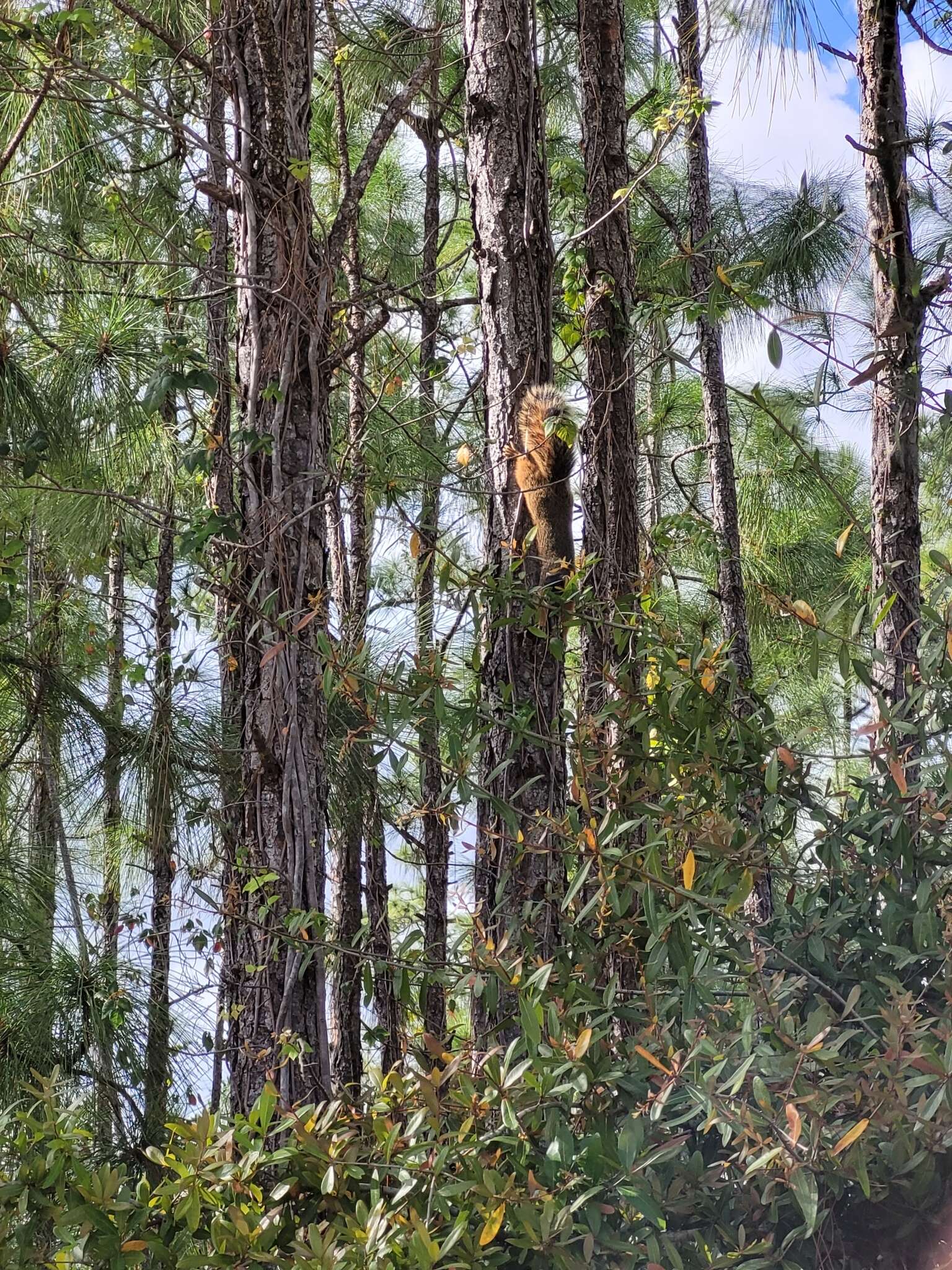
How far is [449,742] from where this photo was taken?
4.13ft

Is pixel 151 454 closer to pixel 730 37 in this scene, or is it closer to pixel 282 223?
pixel 282 223

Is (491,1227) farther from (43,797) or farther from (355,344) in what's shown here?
(43,797)

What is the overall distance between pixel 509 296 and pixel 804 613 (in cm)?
113

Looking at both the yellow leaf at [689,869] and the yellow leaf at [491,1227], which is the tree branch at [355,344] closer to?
the yellow leaf at [689,869]

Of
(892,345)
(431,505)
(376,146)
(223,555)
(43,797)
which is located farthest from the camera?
(431,505)

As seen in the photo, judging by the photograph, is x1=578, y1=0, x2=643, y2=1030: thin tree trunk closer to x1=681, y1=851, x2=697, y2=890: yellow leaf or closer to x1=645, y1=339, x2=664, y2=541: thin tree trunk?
x1=681, y1=851, x2=697, y2=890: yellow leaf

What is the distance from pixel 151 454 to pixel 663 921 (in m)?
2.94

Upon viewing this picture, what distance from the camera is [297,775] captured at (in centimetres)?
211

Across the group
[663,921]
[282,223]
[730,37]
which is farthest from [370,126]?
[663,921]

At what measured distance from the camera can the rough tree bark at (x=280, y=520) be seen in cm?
206

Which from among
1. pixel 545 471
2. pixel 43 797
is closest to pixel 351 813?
pixel 43 797

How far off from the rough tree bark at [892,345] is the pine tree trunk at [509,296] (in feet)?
1.81

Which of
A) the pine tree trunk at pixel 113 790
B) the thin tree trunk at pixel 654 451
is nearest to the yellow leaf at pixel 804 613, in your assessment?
the pine tree trunk at pixel 113 790

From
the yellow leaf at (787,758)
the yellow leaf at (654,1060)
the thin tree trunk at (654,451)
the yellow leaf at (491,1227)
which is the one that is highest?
the thin tree trunk at (654,451)
